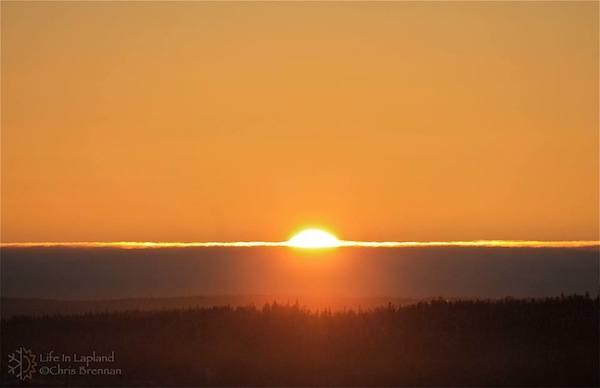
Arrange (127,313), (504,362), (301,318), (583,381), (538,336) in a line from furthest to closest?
(127,313)
(301,318)
(538,336)
(504,362)
(583,381)

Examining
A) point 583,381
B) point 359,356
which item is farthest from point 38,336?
point 583,381

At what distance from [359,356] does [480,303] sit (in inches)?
265

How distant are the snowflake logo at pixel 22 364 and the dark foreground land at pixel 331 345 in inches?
6.7

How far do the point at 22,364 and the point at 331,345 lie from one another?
6.85m

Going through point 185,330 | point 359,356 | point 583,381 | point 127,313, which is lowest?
point 583,381

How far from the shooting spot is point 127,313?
3747 cm

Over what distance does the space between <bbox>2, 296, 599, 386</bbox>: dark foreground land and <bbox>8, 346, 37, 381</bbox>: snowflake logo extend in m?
0.17

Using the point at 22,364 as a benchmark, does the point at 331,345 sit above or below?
below

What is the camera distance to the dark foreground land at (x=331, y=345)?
91.1 ft

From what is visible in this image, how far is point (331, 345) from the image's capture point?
1205 inches

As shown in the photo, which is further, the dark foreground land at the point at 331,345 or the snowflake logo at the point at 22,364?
the snowflake logo at the point at 22,364

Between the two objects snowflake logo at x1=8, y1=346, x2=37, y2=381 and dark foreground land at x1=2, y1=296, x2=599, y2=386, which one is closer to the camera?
dark foreground land at x1=2, y1=296, x2=599, y2=386

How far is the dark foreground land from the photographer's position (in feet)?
91.1

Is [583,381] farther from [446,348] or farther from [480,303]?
[480,303]
